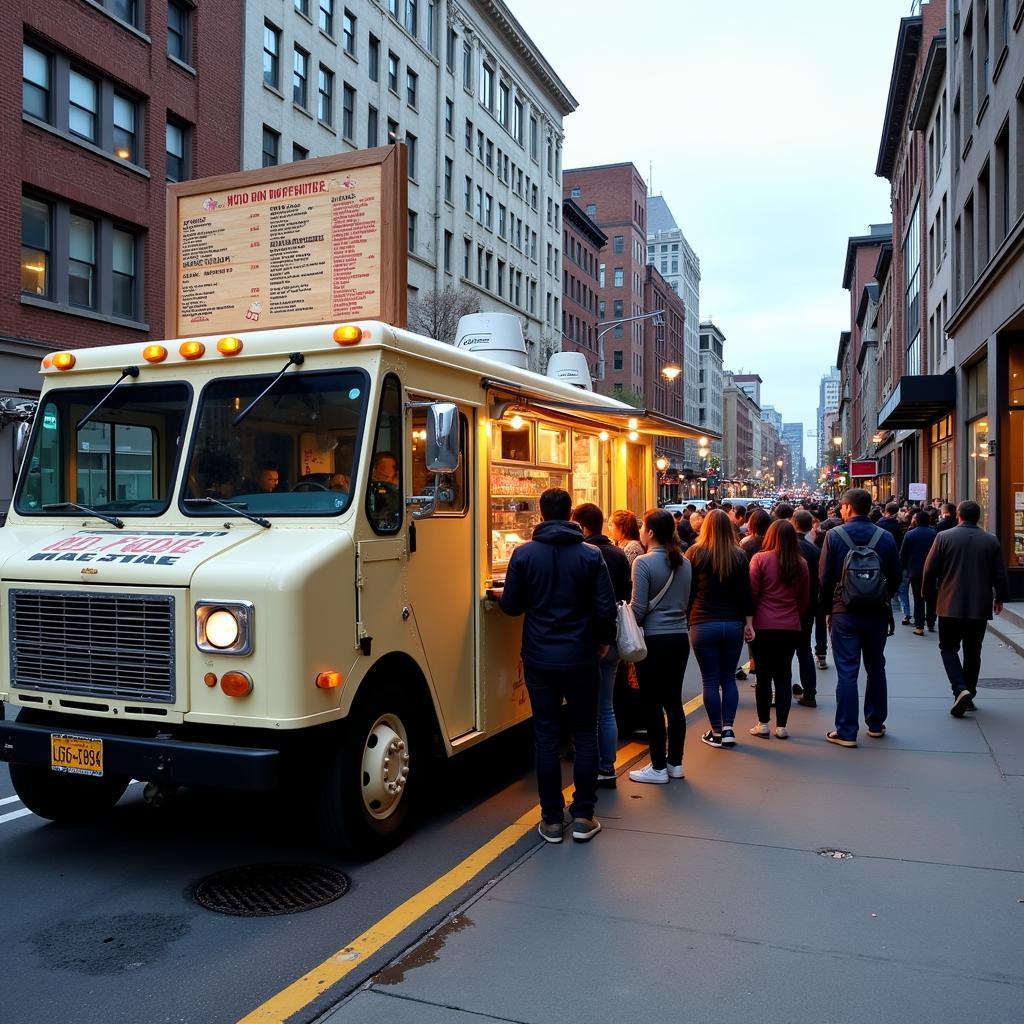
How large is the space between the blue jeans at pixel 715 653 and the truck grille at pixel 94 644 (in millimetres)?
4207

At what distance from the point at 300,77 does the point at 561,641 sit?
30.6m

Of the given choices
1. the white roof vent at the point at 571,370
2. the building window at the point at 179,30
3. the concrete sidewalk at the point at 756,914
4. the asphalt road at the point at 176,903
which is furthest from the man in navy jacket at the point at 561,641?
the building window at the point at 179,30

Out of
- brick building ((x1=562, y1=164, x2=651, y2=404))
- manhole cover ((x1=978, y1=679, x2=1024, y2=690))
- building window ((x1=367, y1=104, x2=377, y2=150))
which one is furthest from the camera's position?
brick building ((x1=562, y1=164, x2=651, y2=404))

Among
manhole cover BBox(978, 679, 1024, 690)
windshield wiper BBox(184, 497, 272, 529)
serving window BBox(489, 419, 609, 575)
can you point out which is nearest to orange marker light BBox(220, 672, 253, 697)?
windshield wiper BBox(184, 497, 272, 529)

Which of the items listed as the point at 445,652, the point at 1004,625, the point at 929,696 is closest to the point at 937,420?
the point at 1004,625

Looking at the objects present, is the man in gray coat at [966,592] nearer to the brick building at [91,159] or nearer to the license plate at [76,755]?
the license plate at [76,755]

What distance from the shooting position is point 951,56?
2372cm

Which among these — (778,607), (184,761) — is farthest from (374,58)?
(184,761)

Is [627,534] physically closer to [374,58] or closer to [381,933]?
[381,933]

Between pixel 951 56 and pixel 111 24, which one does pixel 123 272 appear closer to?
pixel 111 24

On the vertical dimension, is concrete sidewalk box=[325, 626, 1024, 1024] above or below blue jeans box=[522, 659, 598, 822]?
below

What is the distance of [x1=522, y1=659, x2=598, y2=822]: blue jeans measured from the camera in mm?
5547

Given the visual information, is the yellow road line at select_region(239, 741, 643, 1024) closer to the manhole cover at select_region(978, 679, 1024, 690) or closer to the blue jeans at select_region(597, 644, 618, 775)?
the blue jeans at select_region(597, 644, 618, 775)

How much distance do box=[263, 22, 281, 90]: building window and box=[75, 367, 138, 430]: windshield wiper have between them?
88.3ft
